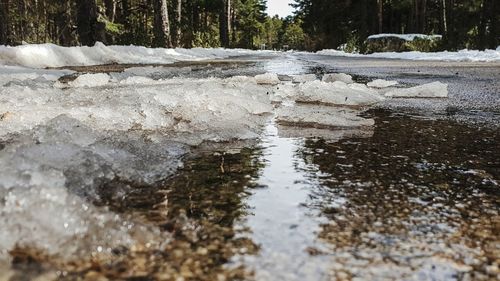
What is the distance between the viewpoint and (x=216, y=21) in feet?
163

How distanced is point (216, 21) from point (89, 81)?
47.2 metres

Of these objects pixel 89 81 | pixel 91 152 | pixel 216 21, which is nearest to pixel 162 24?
pixel 89 81

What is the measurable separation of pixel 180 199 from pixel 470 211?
636mm

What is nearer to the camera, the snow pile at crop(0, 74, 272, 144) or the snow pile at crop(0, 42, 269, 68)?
the snow pile at crop(0, 74, 272, 144)

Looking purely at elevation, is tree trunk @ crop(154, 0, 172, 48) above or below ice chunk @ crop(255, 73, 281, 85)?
above


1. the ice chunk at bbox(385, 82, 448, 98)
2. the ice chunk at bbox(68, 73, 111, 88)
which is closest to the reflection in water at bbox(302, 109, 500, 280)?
the ice chunk at bbox(385, 82, 448, 98)

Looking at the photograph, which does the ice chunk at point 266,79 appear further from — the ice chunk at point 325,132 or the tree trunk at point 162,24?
the tree trunk at point 162,24

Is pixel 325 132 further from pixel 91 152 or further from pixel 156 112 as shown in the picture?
pixel 91 152

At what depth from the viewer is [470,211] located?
3.30 ft

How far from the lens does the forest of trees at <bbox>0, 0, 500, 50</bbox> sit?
15.1 meters

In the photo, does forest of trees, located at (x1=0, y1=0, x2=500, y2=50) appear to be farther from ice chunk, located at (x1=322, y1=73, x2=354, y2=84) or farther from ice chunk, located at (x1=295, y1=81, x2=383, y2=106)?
ice chunk, located at (x1=295, y1=81, x2=383, y2=106)

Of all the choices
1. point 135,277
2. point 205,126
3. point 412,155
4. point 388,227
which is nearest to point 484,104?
point 412,155

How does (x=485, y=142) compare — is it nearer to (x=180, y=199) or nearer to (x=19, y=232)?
(x=180, y=199)

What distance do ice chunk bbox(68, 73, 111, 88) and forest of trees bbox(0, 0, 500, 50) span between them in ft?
24.3
